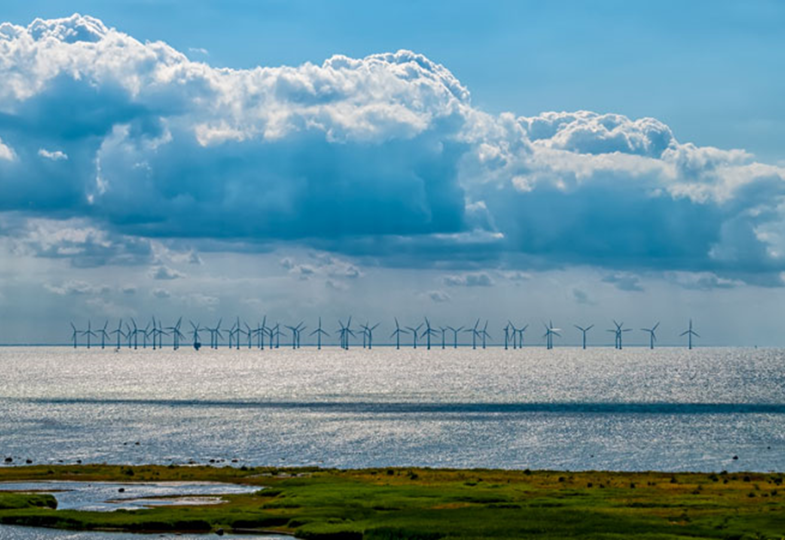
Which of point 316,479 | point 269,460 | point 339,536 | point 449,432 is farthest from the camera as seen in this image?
point 449,432

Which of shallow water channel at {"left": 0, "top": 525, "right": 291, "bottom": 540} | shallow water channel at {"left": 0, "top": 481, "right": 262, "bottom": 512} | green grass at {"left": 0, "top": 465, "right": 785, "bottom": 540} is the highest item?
green grass at {"left": 0, "top": 465, "right": 785, "bottom": 540}

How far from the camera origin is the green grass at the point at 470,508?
75750 millimetres

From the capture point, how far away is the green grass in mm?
75750

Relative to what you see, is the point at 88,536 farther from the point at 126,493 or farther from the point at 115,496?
the point at 126,493

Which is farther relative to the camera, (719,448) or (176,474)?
(719,448)

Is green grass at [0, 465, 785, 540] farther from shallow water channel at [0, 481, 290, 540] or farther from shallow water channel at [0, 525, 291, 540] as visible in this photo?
shallow water channel at [0, 481, 290, 540]

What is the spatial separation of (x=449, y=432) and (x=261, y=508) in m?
96.4

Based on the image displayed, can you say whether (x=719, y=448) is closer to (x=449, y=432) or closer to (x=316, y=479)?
(x=449, y=432)

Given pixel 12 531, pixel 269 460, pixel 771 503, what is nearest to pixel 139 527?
pixel 12 531

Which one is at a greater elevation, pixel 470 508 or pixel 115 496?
pixel 470 508

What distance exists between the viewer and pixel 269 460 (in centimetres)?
14088

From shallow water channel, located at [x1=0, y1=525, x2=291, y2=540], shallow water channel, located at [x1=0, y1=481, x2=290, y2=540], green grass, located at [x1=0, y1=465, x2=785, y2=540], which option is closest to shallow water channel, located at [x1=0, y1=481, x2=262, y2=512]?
shallow water channel, located at [x1=0, y1=481, x2=290, y2=540]

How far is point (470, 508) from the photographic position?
283ft

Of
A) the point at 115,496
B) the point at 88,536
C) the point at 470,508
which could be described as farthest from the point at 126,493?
the point at 470,508
